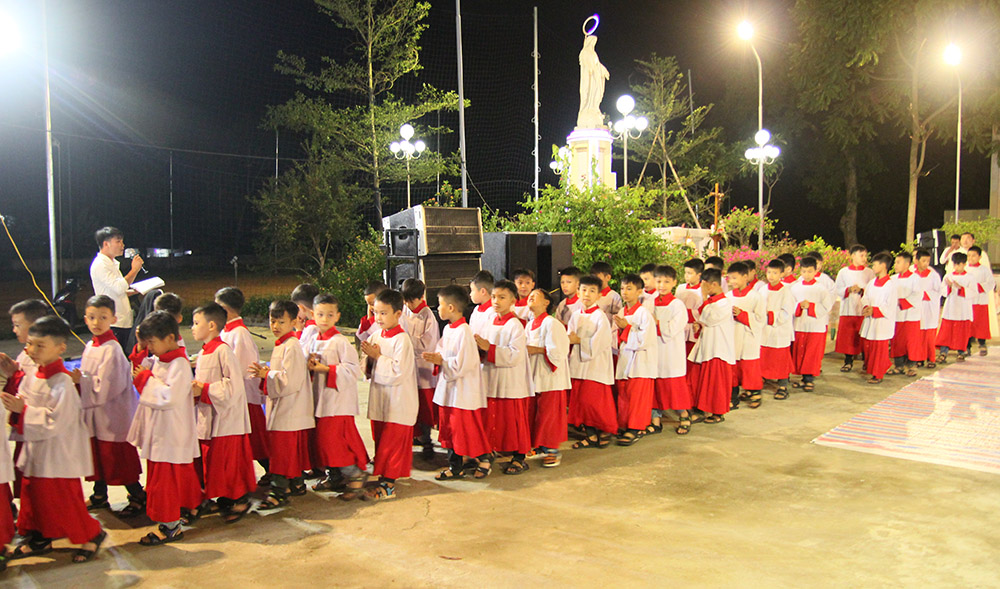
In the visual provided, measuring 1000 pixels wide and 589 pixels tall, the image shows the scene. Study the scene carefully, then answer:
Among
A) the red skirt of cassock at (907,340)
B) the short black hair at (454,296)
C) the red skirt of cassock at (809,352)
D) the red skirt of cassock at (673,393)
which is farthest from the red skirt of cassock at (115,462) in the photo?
the red skirt of cassock at (907,340)

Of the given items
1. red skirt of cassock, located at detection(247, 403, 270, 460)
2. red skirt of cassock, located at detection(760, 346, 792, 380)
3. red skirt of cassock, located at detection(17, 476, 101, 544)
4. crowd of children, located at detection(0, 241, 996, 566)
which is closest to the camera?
red skirt of cassock, located at detection(17, 476, 101, 544)

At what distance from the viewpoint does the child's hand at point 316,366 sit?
4.52 m

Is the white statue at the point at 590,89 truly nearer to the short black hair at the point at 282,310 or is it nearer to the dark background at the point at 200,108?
the dark background at the point at 200,108

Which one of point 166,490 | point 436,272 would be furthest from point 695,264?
point 166,490

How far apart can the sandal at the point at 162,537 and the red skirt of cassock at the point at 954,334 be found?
9.74m

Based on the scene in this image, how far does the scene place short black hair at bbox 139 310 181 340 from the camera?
3.96m

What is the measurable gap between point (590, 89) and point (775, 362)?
7588 millimetres

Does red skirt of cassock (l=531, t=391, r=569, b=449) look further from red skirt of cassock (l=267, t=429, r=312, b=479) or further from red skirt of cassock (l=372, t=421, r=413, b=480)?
red skirt of cassock (l=267, t=429, r=312, b=479)

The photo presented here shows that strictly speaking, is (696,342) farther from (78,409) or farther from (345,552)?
(78,409)

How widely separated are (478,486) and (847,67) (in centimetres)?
2189

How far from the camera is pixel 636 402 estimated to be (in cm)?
598

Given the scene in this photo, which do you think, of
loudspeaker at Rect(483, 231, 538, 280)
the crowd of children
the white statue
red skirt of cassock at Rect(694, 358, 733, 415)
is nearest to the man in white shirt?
the crowd of children

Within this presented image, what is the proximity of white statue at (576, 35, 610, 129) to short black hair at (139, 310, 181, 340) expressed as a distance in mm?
10727

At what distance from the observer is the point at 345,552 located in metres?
3.80
